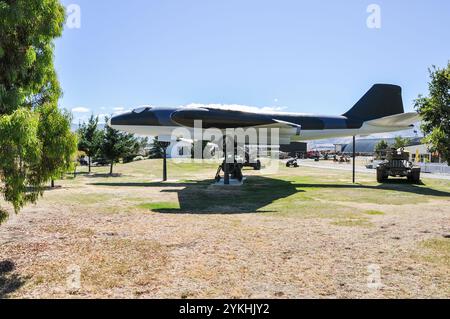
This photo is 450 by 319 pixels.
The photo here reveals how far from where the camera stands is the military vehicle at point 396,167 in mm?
25766

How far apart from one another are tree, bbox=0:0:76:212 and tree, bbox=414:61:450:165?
412 inches

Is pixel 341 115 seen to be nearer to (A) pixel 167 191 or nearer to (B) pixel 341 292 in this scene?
(A) pixel 167 191

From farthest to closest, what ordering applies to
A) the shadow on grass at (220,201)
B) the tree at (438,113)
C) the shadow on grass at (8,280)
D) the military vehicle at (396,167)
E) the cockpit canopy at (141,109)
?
the military vehicle at (396,167), the cockpit canopy at (141,109), the shadow on grass at (220,201), the tree at (438,113), the shadow on grass at (8,280)

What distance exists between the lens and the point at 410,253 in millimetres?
7836

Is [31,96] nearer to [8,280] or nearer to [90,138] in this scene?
[8,280]

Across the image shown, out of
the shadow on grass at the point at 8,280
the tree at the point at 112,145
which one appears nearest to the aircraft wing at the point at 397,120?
the tree at the point at 112,145

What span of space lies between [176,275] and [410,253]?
5.50m

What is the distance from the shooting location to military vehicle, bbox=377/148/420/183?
25766 mm

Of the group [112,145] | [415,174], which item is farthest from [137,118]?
[415,174]

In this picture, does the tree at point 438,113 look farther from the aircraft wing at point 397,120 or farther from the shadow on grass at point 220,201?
the aircraft wing at point 397,120

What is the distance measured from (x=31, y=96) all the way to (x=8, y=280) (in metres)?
3.50

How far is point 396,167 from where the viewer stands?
85.8 ft

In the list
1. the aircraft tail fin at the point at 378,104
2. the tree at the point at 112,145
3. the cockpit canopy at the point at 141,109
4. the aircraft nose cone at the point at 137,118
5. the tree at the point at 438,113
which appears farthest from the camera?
the tree at the point at 112,145

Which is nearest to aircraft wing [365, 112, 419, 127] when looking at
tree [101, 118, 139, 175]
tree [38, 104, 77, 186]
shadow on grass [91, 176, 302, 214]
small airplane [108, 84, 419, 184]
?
small airplane [108, 84, 419, 184]
